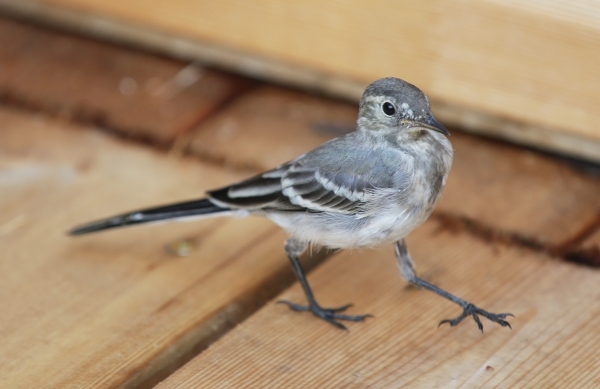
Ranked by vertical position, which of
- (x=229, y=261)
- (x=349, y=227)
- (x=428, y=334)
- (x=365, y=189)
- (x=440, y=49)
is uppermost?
(x=440, y=49)

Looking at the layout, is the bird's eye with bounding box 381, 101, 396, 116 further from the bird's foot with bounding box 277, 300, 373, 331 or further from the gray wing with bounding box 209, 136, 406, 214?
the bird's foot with bounding box 277, 300, 373, 331

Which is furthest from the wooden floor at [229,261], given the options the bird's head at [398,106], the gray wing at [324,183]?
the bird's head at [398,106]

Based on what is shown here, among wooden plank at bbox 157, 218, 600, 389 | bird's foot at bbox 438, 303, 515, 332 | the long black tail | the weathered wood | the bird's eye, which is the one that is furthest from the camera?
the weathered wood

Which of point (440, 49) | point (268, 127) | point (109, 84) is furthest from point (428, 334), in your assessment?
point (109, 84)

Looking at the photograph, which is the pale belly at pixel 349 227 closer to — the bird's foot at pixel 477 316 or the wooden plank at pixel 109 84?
the bird's foot at pixel 477 316

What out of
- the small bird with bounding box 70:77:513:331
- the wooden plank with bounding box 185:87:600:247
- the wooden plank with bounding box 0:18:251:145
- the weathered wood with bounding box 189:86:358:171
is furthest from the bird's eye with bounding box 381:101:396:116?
the wooden plank with bounding box 0:18:251:145

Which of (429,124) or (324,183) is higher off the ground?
(429,124)

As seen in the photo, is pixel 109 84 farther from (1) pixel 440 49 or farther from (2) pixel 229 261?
(1) pixel 440 49
